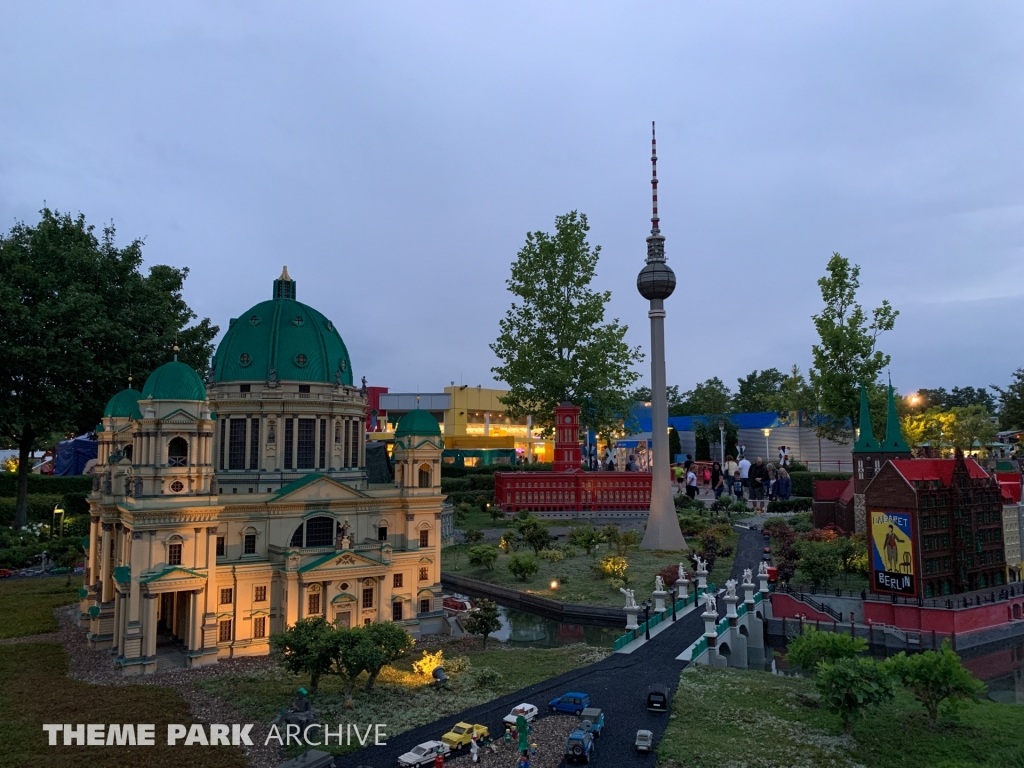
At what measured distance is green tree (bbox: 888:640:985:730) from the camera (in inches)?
867

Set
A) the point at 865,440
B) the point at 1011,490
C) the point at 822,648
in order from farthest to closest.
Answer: the point at 865,440, the point at 1011,490, the point at 822,648

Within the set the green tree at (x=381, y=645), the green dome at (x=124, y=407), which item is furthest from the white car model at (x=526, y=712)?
the green dome at (x=124, y=407)

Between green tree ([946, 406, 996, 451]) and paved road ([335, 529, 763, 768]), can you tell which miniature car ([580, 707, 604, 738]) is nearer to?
paved road ([335, 529, 763, 768])

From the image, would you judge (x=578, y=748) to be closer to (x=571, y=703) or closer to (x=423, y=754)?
(x=571, y=703)

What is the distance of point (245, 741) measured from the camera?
2150 centimetres

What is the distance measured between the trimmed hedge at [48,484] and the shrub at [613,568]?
4434 centimetres

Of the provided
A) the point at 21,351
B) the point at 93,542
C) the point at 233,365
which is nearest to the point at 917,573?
the point at 233,365

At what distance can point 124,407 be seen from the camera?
3609 centimetres

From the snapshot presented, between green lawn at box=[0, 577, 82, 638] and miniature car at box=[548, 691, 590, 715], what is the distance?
2680cm

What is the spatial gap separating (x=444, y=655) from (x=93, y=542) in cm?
2020

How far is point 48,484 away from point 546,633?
4640 cm

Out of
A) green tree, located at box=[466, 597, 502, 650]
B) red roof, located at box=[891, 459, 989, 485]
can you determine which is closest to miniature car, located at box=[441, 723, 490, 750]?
green tree, located at box=[466, 597, 502, 650]

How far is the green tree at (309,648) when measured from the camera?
23.8 m

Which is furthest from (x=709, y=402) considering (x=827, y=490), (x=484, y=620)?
(x=484, y=620)
